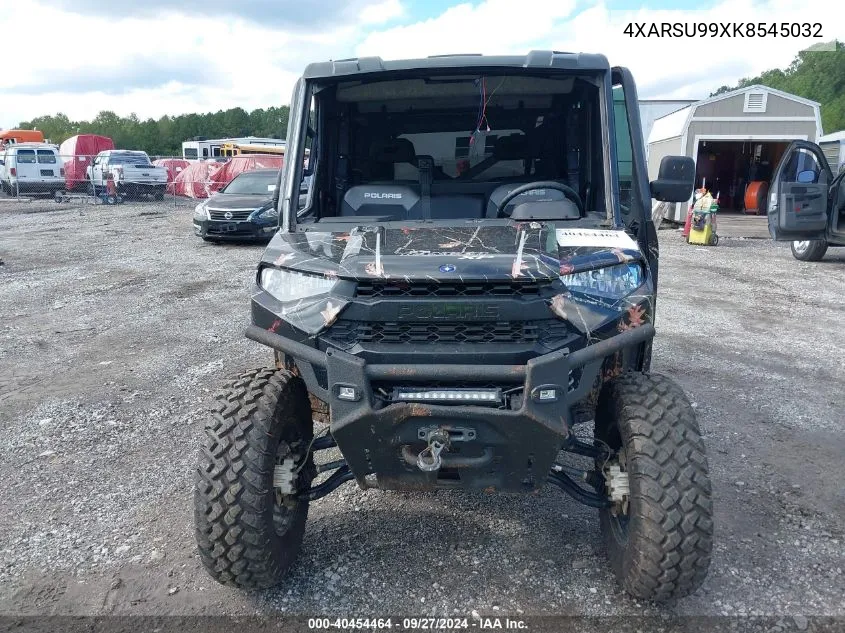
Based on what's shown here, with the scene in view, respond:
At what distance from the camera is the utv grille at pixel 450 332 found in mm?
2646

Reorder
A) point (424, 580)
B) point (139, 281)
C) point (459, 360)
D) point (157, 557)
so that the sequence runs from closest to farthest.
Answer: point (459, 360) < point (424, 580) < point (157, 557) < point (139, 281)

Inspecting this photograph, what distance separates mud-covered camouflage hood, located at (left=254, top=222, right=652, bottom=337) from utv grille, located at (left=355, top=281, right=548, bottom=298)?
37 mm

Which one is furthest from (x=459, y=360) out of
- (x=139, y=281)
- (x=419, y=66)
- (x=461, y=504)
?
(x=139, y=281)

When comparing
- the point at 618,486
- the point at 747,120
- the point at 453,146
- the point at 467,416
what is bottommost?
the point at 618,486

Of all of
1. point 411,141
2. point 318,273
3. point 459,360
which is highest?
point 411,141

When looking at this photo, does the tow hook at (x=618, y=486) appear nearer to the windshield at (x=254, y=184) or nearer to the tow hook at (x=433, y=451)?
the tow hook at (x=433, y=451)

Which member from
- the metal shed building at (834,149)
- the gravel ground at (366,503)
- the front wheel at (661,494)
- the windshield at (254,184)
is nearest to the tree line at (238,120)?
the metal shed building at (834,149)

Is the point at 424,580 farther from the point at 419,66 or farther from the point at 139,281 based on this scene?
the point at 139,281

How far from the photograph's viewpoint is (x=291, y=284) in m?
2.91

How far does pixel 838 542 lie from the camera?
11.2 feet

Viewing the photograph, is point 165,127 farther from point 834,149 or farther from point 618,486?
point 618,486

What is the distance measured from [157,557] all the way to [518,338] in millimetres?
2118

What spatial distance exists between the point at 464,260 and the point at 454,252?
0.13 m

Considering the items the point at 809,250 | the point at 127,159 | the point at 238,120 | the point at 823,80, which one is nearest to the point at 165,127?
the point at 238,120
